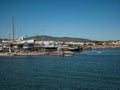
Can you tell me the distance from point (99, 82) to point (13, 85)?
7.76 m

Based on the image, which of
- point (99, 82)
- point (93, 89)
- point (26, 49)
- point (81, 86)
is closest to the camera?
point (93, 89)

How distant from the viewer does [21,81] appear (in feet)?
81.0

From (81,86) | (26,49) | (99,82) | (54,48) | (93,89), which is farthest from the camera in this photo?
(54,48)

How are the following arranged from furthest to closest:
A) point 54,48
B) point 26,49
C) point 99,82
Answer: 1. point 54,48
2. point 26,49
3. point 99,82

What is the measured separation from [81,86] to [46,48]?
63268 millimetres

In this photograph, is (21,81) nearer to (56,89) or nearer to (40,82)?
(40,82)

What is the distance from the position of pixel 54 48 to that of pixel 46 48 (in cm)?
271

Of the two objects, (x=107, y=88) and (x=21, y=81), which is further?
(x=21, y=81)

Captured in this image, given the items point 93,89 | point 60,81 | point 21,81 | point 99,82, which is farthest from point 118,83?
point 21,81

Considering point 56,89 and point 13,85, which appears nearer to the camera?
point 56,89

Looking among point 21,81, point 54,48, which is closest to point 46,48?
point 54,48

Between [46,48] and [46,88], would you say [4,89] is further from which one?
[46,48]

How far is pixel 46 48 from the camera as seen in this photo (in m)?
84.8

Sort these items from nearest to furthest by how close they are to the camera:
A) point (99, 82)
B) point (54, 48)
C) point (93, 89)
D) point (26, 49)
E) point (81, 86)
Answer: point (93, 89) → point (81, 86) → point (99, 82) → point (26, 49) → point (54, 48)
